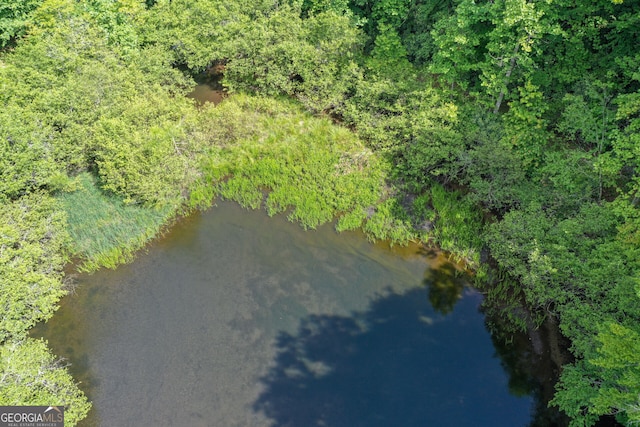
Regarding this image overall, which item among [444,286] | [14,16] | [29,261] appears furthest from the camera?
[14,16]

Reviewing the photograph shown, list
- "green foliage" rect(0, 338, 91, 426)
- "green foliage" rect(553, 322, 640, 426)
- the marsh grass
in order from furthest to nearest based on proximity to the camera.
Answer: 1. the marsh grass
2. "green foliage" rect(0, 338, 91, 426)
3. "green foliage" rect(553, 322, 640, 426)

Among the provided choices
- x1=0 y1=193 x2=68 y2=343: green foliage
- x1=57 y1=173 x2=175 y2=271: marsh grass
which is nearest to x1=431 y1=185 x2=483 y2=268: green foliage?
x1=57 y1=173 x2=175 y2=271: marsh grass

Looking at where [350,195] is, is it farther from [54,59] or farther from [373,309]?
[54,59]

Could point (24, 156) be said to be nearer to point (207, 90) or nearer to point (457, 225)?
point (207, 90)

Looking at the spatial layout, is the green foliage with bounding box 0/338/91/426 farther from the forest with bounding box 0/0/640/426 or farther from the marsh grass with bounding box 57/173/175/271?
the marsh grass with bounding box 57/173/175/271

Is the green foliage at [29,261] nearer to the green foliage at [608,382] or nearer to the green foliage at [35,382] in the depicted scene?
the green foliage at [35,382]

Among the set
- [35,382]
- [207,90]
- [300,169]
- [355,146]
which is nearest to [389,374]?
[300,169]
